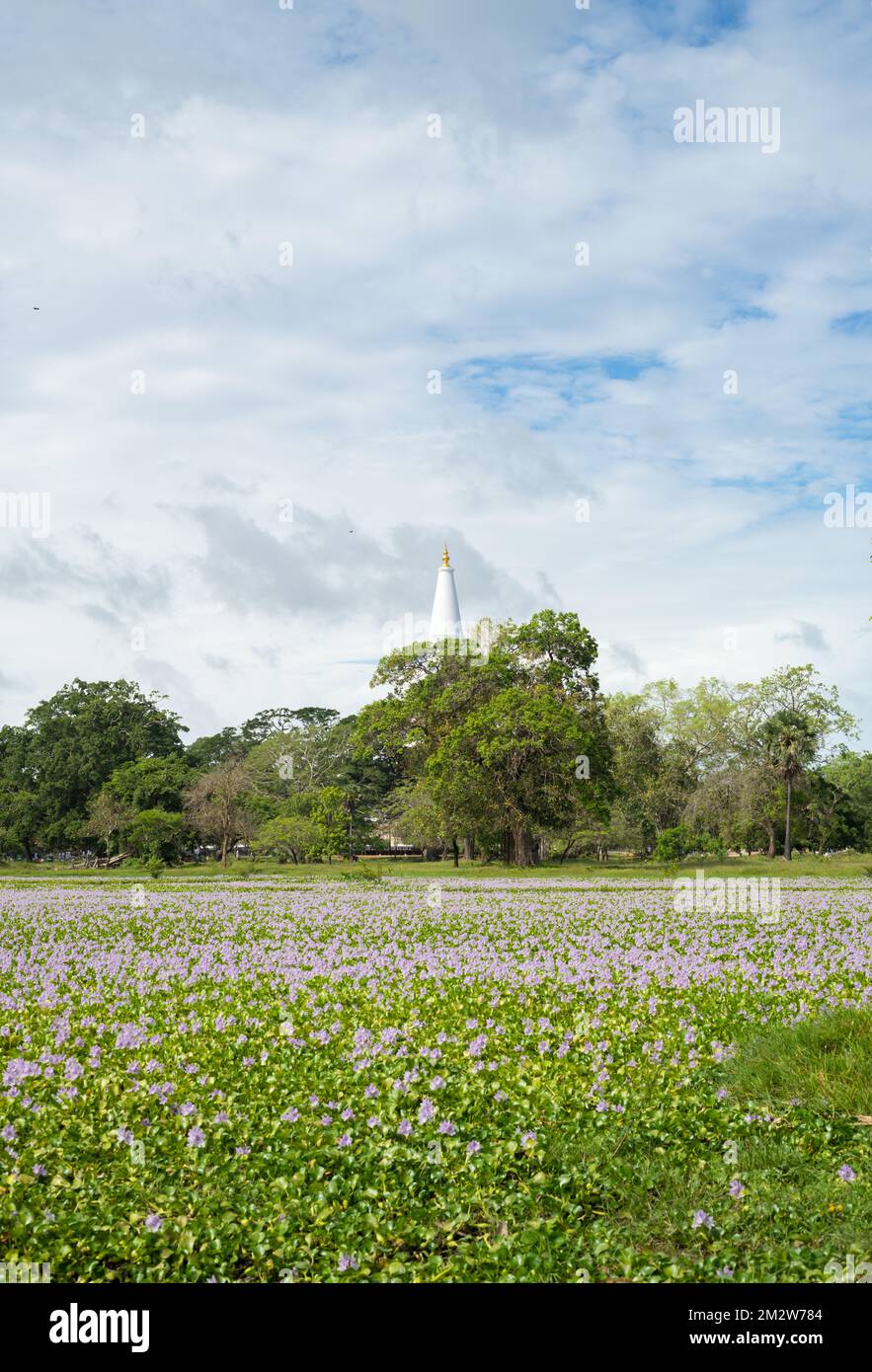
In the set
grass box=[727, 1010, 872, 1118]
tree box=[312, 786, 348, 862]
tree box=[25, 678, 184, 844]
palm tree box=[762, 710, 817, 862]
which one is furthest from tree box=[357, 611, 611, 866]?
grass box=[727, 1010, 872, 1118]

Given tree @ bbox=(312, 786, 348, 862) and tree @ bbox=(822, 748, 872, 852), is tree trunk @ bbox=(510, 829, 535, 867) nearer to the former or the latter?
tree @ bbox=(312, 786, 348, 862)

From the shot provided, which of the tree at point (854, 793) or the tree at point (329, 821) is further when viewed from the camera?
the tree at point (854, 793)

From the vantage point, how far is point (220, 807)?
173 ft

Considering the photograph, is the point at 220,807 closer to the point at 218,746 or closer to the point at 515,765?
the point at 515,765

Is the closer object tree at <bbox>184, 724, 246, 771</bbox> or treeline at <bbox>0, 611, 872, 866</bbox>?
treeline at <bbox>0, 611, 872, 866</bbox>

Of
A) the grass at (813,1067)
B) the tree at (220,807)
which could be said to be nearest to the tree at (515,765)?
the tree at (220,807)

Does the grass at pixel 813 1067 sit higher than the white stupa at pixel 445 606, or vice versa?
the white stupa at pixel 445 606

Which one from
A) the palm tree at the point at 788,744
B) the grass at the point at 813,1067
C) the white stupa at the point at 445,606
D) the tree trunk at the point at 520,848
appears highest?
the white stupa at the point at 445,606

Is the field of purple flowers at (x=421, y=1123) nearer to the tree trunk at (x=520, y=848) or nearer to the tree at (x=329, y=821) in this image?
the tree trunk at (x=520, y=848)

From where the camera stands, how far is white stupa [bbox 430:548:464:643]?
7694cm

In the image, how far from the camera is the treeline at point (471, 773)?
46750 mm

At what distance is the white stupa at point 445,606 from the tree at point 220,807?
976 inches

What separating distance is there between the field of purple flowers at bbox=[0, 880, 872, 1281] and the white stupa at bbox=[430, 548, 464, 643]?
63.8 m
